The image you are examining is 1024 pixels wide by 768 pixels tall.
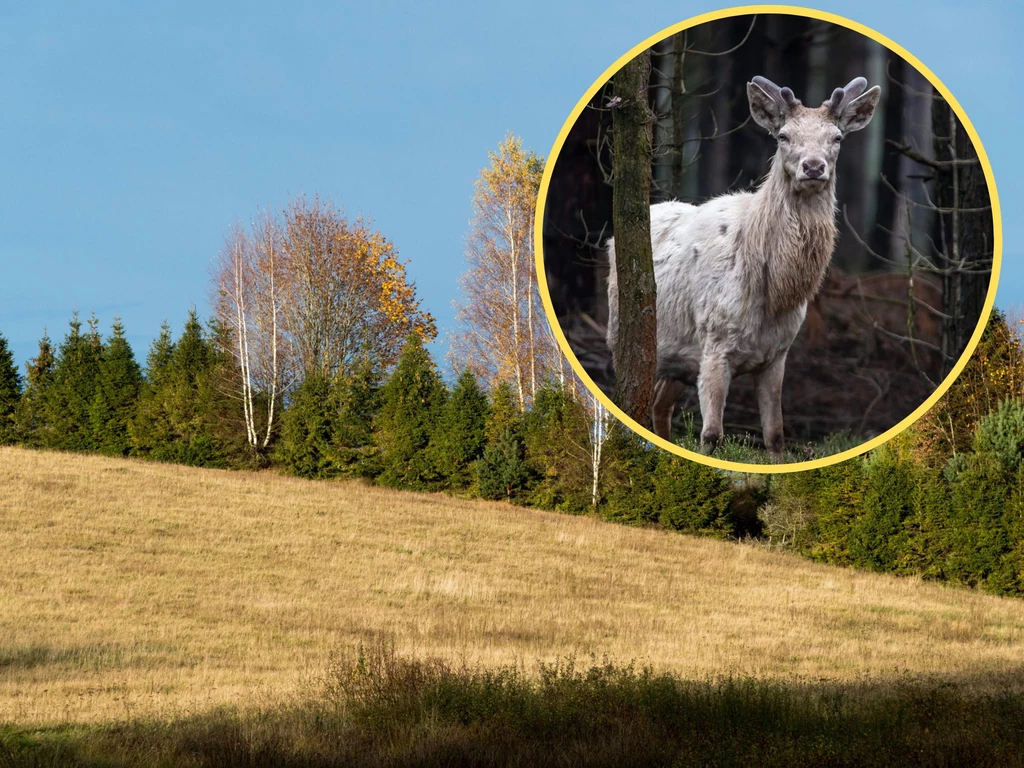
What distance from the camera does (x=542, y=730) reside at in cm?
714

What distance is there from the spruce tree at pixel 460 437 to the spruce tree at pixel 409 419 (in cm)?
43

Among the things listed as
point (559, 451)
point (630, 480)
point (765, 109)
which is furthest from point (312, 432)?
point (765, 109)

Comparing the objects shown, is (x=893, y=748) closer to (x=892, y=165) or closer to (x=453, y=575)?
(x=892, y=165)

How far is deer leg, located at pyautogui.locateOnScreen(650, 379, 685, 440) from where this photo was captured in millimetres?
2531

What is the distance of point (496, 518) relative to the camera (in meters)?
27.4

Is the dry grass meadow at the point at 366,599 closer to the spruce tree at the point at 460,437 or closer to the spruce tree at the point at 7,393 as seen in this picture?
the spruce tree at the point at 460,437

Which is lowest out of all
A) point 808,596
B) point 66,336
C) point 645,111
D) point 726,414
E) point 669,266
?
point 808,596

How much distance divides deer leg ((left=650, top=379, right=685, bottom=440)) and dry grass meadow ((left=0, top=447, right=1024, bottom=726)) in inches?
300

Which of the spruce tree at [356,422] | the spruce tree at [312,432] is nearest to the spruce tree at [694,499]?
the spruce tree at [356,422]

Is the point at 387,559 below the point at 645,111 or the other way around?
below

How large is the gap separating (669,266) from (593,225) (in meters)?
0.21

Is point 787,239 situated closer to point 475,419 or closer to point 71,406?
point 475,419

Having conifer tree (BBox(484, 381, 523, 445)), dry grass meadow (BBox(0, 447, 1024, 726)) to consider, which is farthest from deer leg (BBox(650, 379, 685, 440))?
conifer tree (BBox(484, 381, 523, 445))

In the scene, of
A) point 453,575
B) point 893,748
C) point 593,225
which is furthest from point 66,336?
point 593,225
